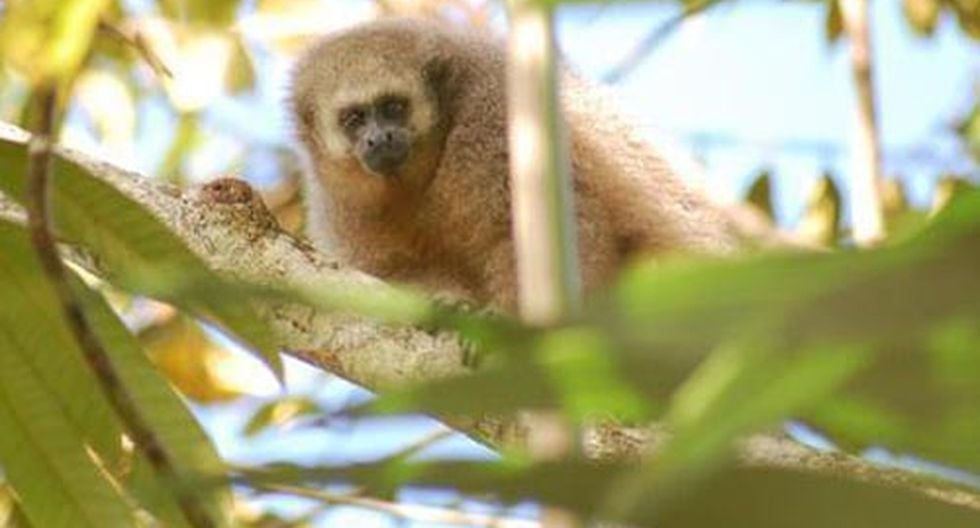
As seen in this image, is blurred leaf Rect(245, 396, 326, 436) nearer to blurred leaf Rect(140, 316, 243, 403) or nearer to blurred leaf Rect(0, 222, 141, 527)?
blurred leaf Rect(140, 316, 243, 403)

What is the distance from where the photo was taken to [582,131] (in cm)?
450

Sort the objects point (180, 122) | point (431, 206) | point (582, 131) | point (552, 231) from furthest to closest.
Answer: point (180, 122) → point (431, 206) → point (582, 131) → point (552, 231)

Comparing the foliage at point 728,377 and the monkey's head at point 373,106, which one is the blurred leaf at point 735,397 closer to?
the foliage at point 728,377

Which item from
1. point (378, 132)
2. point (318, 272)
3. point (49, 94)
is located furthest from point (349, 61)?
point (49, 94)

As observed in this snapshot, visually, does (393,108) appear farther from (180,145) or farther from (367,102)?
(180,145)

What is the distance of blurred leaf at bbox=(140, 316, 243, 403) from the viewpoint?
Result: 5.46m

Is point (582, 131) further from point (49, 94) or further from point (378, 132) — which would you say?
point (49, 94)

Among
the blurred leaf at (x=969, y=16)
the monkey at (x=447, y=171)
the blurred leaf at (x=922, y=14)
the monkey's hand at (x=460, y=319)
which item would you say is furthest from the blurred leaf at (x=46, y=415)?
the blurred leaf at (x=922, y=14)

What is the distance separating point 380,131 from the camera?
5.12m

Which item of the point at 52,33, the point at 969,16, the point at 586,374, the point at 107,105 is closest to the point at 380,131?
the point at 107,105

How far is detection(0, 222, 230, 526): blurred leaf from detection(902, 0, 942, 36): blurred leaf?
13.2 feet

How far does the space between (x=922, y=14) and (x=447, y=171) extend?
1962 mm

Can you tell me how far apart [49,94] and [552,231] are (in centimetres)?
66

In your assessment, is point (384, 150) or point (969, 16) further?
point (969, 16)
